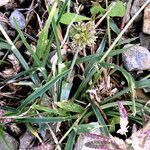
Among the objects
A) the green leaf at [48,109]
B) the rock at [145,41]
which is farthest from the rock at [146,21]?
the green leaf at [48,109]

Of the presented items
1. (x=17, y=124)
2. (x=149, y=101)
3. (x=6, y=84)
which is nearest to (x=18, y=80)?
A: (x=6, y=84)

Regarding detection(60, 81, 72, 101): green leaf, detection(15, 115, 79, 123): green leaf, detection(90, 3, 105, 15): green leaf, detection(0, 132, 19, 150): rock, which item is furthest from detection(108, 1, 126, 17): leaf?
detection(0, 132, 19, 150): rock

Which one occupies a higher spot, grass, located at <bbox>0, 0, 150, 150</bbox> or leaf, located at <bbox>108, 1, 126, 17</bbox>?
leaf, located at <bbox>108, 1, 126, 17</bbox>

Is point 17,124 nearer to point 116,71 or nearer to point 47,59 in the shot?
point 47,59

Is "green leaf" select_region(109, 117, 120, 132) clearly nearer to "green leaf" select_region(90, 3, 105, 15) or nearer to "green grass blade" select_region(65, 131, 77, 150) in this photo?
"green grass blade" select_region(65, 131, 77, 150)

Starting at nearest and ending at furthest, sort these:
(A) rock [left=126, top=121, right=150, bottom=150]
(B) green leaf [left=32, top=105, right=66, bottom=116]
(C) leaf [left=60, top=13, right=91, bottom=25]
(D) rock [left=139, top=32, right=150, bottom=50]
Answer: (A) rock [left=126, top=121, right=150, bottom=150]
(B) green leaf [left=32, top=105, right=66, bottom=116]
(C) leaf [left=60, top=13, right=91, bottom=25]
(D) rock [left=139, top=32, right=150, bottom=50]

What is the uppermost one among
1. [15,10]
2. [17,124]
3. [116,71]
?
[15,10]

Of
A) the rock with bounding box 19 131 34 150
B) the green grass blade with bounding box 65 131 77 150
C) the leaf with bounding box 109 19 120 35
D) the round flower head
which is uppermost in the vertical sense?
the round flower head
